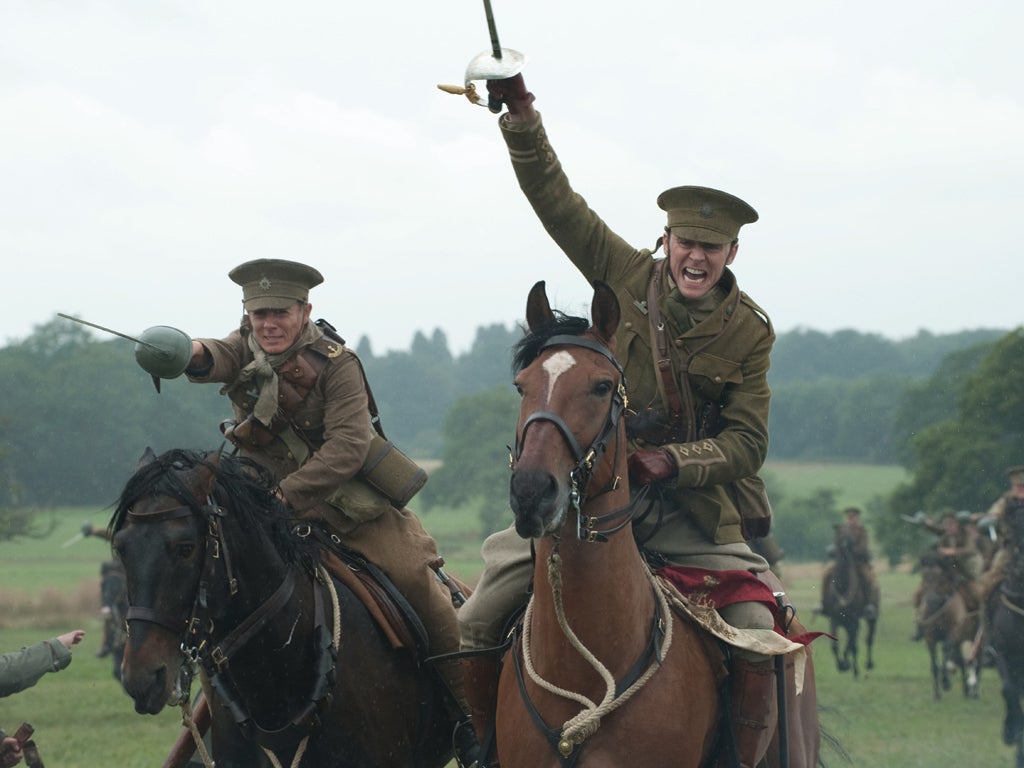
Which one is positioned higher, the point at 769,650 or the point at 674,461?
the point at 674,461

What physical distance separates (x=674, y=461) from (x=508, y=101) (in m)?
1.61

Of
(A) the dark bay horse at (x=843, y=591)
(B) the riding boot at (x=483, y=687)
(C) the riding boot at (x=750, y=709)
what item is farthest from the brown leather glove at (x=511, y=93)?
(A) the dark bay horse at (x=843, y=591)

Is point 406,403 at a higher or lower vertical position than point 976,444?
higher

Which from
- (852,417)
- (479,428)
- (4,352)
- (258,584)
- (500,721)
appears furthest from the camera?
(852,417)

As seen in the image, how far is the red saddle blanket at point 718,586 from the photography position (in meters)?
6.35

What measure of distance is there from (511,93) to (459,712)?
10.3 ft

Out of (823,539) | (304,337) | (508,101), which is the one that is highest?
(508,101)

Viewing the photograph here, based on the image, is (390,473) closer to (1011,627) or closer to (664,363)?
(664,363)

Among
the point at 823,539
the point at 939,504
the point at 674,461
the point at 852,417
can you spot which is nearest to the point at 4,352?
the point at 939,504

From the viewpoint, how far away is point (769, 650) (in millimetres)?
6078

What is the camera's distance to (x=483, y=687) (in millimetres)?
6543

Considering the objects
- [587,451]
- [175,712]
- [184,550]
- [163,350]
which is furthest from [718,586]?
[175,712]

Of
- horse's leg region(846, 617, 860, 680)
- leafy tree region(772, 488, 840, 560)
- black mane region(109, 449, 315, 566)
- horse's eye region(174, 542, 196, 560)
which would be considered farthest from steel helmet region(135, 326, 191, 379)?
leafy tree region(772, 488, 840, 560)

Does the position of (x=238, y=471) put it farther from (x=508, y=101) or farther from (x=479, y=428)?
(x=479, y=428)
